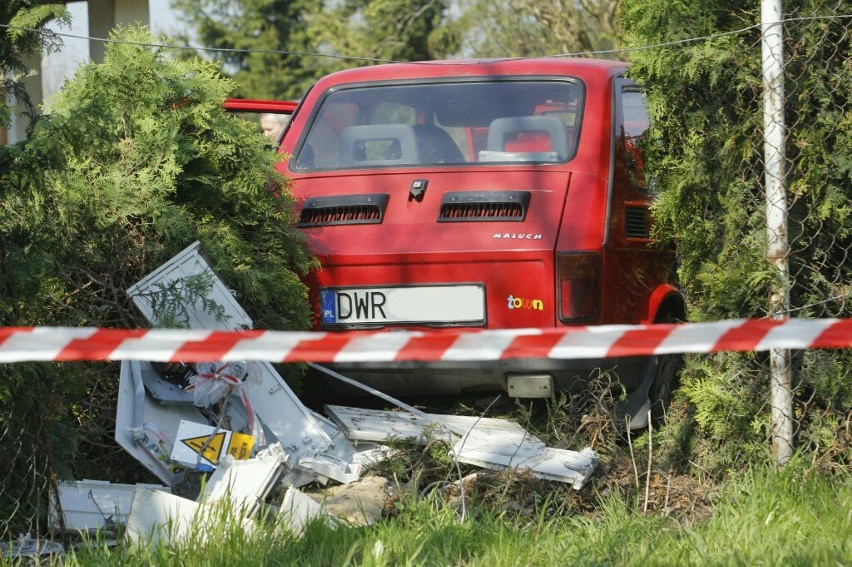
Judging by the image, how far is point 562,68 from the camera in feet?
20.7

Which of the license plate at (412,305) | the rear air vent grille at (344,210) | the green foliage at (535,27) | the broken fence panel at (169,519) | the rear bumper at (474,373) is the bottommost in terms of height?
the broken fence panel at (169,519)

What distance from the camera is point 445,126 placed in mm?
6285

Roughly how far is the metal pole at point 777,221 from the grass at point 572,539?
0.36 meters

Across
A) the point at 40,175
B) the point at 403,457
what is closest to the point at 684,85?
the point at 403,457

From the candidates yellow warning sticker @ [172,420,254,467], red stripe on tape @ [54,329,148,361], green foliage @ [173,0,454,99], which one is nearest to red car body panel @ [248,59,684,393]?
yellow warning sticker @ [172,420,254,467]

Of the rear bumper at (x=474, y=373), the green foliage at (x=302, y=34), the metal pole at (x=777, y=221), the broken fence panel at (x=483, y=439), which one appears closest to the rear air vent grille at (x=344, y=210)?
the rear bumper at (x=474, y=373)

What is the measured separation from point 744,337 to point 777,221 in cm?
176

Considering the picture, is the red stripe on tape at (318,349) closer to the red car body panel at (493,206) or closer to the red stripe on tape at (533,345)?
the red stripe on tape at (533,345)

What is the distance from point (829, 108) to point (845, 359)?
109 centimetres

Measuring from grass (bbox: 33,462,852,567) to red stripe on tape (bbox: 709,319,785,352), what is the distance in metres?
0.75

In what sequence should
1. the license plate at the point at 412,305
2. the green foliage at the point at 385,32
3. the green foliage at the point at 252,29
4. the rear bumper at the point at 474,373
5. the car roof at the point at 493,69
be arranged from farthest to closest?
the green foliage at the point at 252,29, the green foliage at the point at 385,32, the car roof at the point at 493,69, the license plate at the point at 412,305, the rear bumper at the point at 474,373

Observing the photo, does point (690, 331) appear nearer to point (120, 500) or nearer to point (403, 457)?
point (403, 457)

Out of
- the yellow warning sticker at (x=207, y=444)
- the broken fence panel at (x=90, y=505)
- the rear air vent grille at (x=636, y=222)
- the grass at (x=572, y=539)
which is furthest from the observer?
the rear air vent grille at (x=636, y=222)

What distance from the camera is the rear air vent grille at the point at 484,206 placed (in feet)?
18.4
